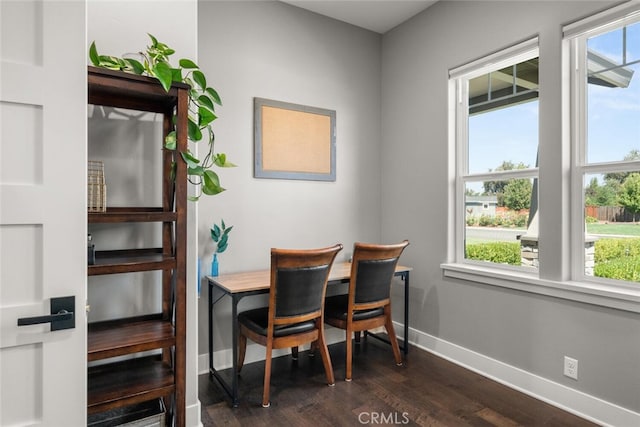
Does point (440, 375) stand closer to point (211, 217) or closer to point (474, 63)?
point (211, 217)

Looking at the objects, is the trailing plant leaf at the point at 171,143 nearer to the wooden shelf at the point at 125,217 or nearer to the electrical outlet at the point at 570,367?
the wooden shelf at the point at 125,217

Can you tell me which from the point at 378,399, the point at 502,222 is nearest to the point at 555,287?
the point at 502,222

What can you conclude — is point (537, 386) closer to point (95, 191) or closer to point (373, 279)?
point (373, 279)

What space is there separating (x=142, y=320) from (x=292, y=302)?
2.82 ft

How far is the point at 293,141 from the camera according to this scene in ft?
10.6

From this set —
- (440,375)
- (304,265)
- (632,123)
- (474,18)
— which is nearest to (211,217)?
(304,265)

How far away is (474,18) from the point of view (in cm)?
287

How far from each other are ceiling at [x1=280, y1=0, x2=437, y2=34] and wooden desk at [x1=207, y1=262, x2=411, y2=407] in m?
2.24

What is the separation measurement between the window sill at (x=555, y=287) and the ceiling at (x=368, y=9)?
223 centimetres

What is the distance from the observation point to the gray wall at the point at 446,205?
86.4 inches

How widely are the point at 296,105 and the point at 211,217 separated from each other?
1202mm

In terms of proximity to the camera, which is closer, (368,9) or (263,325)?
(263,325)

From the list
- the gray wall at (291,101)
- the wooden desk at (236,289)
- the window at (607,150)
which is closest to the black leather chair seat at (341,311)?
the wooden desk at (236,289)

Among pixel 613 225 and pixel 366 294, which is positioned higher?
pixel 613 225
